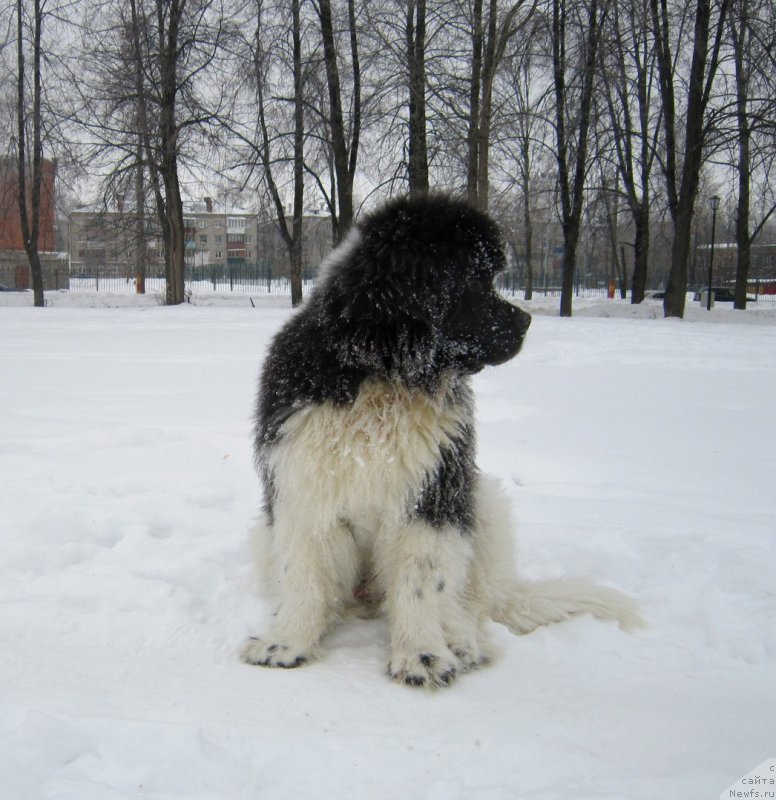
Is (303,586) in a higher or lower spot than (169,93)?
lower

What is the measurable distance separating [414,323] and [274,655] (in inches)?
54.2

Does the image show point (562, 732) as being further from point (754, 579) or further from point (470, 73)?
point (470, 73)

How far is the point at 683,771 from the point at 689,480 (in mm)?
3181

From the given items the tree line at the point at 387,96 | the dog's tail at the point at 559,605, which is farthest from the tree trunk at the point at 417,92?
the dog's tail at the point at 559,605

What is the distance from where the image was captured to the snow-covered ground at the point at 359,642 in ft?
5.43

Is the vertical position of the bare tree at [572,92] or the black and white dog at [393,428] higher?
the bare tree at [572,92]

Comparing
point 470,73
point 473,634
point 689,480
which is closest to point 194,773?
point 473,634

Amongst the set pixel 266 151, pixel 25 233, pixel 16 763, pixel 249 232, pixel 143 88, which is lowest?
pixel 16 763

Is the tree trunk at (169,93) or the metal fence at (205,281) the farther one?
the metal fence at (205,281)

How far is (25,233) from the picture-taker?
2509 centimetres

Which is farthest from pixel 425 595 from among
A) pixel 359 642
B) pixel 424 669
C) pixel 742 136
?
pixel 742 136

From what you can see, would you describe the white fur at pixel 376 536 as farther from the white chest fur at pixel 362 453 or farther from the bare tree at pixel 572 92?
the bare tree at pixel 572 92

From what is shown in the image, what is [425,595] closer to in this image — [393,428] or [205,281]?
[393,428]

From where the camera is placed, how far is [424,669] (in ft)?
7.48
